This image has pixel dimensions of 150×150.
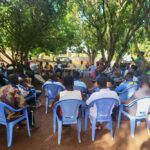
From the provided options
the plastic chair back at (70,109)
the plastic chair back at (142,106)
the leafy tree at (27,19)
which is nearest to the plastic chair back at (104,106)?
the plastic chair back at (70,109)

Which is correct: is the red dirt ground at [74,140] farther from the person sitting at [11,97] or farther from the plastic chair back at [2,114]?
the person sitting at [11,97]

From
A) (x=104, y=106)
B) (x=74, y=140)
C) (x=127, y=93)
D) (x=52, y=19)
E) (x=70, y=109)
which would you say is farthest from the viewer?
(x=52, y=19)

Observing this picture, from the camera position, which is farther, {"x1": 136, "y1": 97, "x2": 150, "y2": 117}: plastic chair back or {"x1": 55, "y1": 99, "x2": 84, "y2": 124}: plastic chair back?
{"x1": 136, "y1": 97, "x2": 150, "y2": 117}: plastic chair back

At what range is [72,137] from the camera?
549 cm

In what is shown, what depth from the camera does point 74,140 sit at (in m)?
5.34

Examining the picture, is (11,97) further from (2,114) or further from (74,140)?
(74,140)

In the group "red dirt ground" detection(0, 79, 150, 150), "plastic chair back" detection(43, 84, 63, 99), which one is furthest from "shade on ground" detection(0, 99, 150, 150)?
"plastic chair back" detection(43, 84, 63, 99)

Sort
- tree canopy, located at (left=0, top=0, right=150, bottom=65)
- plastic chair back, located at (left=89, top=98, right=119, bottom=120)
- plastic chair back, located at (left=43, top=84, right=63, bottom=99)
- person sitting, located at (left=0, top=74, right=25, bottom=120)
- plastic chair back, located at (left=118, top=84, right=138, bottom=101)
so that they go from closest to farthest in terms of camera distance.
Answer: plastic chair back, located at (left=89, top=98, right=119, bottom=120) → person sitting, located at (left=0, top=74, right=25, bottom=120) → plastic chair back, located at (left=118, top=84, right=138, bottom=101) → plastic chair back, located at (left=43, top=84, right=63, bottom=99) → tree canopy, located at (left=0, top=0, right=150, bottom=65)

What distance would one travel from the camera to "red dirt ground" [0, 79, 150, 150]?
5.04 metres

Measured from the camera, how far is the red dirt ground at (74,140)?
5039 mm

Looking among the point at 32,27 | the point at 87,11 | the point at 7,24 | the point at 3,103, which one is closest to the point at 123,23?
the point at 87,11

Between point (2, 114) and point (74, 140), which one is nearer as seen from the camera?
point (2, 114)

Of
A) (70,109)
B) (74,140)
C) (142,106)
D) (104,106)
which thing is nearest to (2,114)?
(70,109)

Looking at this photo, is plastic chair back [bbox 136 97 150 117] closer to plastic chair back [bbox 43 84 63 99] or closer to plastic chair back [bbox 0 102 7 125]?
plastic chair back [bbox 43 84 63 99]
